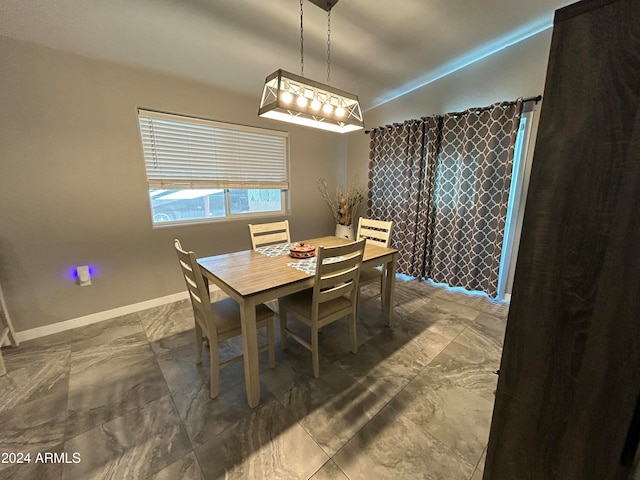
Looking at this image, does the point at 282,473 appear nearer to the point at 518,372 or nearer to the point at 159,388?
the point at 159,388

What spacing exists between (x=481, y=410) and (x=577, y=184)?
154cm

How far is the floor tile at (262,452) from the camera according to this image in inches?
47.1

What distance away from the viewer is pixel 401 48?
8.20ft

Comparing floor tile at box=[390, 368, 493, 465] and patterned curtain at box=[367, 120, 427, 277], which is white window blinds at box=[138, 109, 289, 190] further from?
floor tile at box=[390, 368, 493, 465]

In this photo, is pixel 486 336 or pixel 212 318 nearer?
pixel 212 318

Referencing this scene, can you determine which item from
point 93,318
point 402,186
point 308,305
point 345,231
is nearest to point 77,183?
point 93,318

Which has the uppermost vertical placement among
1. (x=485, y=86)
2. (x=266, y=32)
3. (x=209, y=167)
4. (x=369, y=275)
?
(x=266, y=32)

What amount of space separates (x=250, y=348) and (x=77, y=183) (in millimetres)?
2180

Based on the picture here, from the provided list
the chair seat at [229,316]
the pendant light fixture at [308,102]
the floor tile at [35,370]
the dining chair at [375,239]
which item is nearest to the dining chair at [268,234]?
the chair seat at [229,316]

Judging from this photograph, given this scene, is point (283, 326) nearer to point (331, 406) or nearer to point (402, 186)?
point (331, 406)

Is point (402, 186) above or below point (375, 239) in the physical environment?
above

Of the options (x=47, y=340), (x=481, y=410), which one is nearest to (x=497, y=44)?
(x=481, y=410)

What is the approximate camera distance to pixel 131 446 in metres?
1.31

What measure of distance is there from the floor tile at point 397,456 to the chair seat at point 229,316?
87 centimetres
